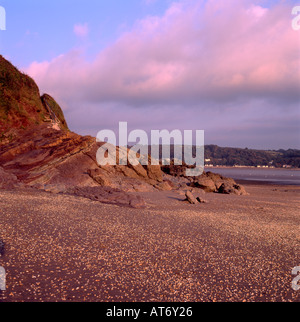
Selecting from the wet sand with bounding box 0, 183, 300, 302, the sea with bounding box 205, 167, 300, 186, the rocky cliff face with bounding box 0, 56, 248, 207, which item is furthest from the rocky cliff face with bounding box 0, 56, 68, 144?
the sea with bounding box 205, 167, 300, 186

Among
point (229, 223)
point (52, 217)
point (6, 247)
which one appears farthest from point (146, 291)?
point (229, 223)

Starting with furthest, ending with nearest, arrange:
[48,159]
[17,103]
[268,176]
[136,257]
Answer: [268,176] < [17,103] < [48,159] < [136,257]

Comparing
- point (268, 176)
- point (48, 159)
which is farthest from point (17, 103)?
point (268, 176)

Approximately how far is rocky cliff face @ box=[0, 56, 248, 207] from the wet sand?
411 cm

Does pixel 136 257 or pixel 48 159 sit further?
pixel 48 159

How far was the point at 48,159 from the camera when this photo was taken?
18359 mm

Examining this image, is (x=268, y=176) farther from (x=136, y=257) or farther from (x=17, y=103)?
(x=136, y=257)

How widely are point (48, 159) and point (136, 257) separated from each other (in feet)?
47.4

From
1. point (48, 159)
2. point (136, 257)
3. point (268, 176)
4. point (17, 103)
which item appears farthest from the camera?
point (268, 176)

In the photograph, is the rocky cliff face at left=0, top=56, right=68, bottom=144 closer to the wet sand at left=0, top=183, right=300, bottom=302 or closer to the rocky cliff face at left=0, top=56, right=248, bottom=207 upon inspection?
the rocky cliff face at left=0, top=56, right=248, bottom=207

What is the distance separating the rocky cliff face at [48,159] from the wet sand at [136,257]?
411 cm

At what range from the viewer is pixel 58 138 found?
67.3 ft

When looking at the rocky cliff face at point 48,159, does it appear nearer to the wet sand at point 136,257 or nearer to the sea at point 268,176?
the wet sand at point 136,257
